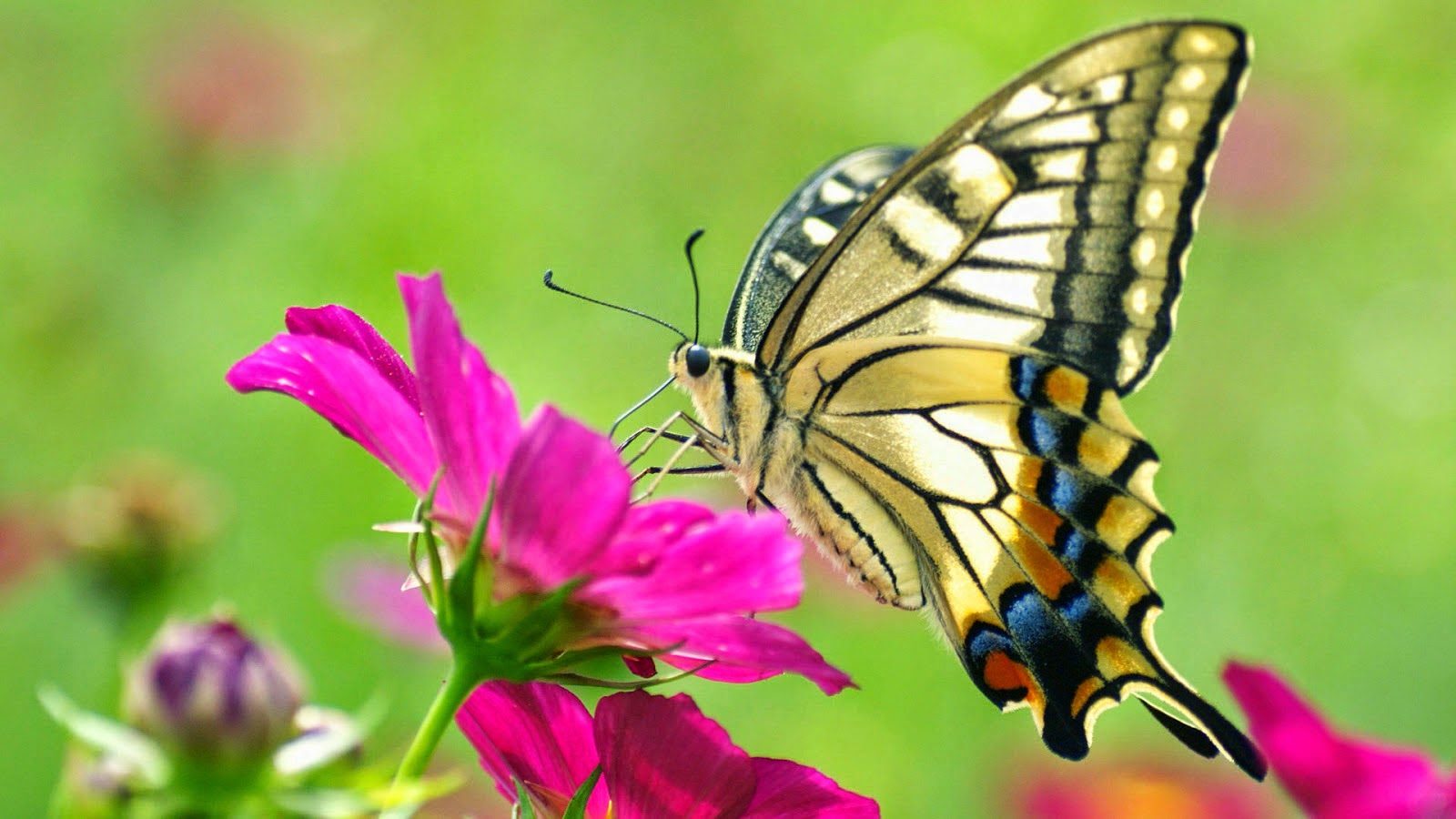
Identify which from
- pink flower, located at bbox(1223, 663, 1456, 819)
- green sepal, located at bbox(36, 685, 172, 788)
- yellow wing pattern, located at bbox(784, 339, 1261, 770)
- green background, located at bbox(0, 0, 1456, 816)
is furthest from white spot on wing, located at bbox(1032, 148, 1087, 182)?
green background, located at bbox(0, 0, 1456, 816)

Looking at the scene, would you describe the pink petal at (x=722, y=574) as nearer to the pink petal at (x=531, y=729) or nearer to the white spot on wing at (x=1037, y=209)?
the pink petal at (x=531, y=729)

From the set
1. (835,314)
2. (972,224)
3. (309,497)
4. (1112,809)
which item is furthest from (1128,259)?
(309,497)

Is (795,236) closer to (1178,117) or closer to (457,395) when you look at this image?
(1178,117)

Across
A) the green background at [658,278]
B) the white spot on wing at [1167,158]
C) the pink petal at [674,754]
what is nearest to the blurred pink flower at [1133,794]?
the green background at [658,278]

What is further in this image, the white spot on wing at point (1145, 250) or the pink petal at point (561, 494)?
the white spot on wing at point (1145, 250)

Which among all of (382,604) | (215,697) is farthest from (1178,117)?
(382,604)
